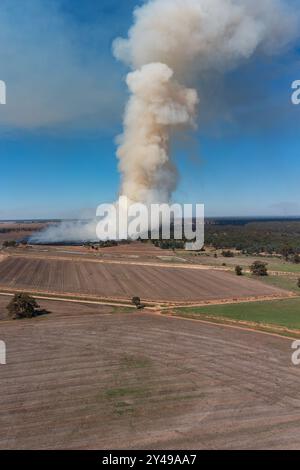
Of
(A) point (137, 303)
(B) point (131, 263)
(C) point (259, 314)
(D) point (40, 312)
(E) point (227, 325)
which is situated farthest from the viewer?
(B) point (131, 263)

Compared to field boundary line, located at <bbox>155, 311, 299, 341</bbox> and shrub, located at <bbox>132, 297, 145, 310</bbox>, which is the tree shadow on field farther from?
field boundary line, located at <bbox>155, 311, 299, 341</bbox>

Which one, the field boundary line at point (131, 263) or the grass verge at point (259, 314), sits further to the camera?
the field boundary line at point (131, 263)

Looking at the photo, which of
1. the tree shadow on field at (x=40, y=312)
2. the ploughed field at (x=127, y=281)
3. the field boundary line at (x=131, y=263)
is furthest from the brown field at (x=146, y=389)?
the field boundary line at (x=131, y=263)

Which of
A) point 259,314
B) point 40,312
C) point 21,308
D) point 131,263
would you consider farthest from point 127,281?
point 259,314

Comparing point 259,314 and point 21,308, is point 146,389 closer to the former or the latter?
point 21,308

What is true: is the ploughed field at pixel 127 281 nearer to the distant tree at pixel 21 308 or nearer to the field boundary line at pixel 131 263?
the field boundary line at pixel 131 263
